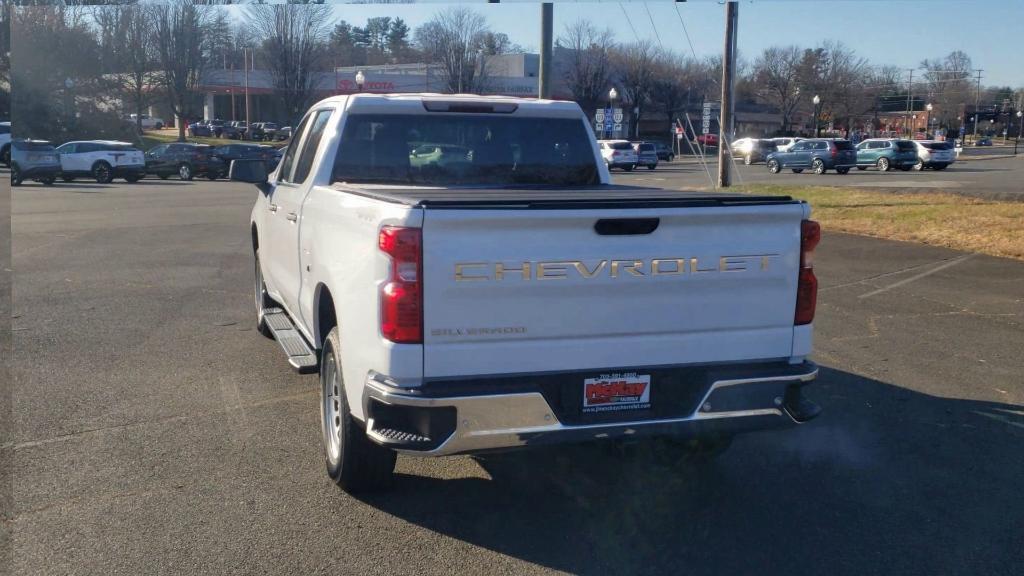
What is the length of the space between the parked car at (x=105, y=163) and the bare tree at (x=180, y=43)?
43.1 feet

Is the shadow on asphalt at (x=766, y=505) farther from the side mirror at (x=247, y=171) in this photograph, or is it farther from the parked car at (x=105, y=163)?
the parked car at (x=105, y=163)

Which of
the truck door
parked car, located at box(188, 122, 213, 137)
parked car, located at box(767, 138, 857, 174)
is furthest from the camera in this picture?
parked car, located at box(767, 138, 857, 174)

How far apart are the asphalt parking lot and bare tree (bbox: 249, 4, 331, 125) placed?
32.0 ft

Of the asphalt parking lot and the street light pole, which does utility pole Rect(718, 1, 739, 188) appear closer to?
the asphalt parking lot

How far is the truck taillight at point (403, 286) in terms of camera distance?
13.0 feet

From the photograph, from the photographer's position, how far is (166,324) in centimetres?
927

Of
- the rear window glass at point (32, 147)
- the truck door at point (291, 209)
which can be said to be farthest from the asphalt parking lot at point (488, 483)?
the rear window glass at point (32, 147)

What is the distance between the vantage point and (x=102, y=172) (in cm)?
3319

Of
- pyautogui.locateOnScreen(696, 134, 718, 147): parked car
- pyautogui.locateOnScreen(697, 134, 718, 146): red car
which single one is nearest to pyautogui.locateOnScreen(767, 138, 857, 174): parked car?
pyautogui.locateOnScreen(696, 134, 718, 147): parked car

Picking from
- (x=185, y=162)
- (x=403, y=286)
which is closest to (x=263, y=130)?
(x=185, y=162)

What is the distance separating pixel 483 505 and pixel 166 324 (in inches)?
217

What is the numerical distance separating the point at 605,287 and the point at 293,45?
2044 cm

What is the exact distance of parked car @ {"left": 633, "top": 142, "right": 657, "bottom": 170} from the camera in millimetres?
48731

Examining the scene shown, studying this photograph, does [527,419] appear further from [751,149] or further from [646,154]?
[751,149]
